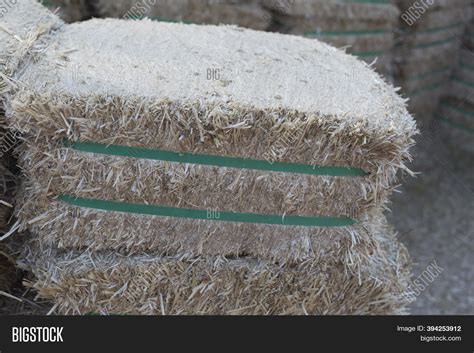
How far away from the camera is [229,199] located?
1879 millimetres

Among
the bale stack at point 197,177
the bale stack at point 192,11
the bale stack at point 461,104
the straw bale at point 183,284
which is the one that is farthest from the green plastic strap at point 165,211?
the bale stack at point 461,104

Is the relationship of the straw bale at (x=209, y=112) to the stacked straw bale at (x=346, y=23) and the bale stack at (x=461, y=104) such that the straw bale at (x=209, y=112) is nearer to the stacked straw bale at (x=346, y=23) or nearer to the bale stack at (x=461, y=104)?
the stacked straw bale at (x=346, y=23)

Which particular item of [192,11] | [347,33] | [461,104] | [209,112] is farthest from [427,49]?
[209,112]

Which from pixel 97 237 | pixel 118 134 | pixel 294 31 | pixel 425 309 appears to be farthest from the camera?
pixel 294 31

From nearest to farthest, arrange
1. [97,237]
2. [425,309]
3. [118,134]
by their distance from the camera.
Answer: [118,134]
[97,237]
[425,309]

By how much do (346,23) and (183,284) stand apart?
2.40 metres

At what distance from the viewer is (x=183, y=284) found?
1.98 m

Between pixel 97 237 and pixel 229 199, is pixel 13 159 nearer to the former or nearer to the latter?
pixel 97 237

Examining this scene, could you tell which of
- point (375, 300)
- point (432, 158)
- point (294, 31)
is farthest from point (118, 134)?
point (432, 158)

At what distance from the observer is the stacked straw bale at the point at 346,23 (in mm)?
3600

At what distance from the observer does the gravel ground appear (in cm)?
337

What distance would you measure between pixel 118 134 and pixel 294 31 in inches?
82.8

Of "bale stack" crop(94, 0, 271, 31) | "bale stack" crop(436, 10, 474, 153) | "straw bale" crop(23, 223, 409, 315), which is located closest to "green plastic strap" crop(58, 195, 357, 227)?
"straw bale" crop(23, 223, 409, 315)

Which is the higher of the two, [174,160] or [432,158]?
[174,160]
